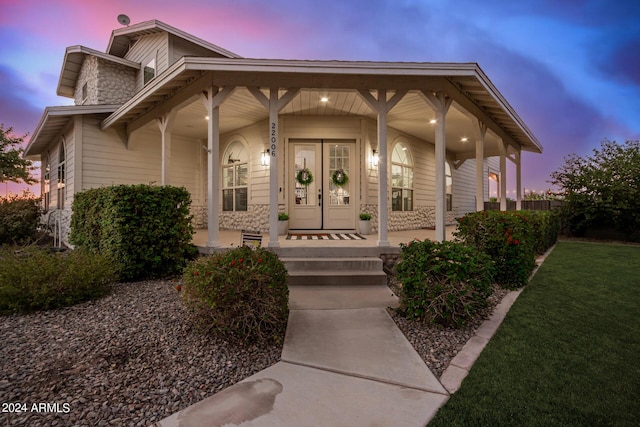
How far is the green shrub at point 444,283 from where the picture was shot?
297 cm

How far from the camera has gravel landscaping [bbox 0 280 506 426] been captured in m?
1.80

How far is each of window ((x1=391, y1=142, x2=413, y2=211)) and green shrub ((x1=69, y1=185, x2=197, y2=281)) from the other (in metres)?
5.77

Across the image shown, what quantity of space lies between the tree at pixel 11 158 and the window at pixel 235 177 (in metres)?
10.3

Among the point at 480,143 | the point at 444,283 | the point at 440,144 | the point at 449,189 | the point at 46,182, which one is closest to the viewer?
the point at 444,283

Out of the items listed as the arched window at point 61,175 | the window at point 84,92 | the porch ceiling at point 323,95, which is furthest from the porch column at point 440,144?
the window at point 84,92

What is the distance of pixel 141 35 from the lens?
9344mm

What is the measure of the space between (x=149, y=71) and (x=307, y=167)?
20.1 feet

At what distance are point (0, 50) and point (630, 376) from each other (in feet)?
63.1

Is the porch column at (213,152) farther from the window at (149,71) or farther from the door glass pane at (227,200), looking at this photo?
the window at (149,71)

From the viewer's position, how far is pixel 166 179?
6566 millimetres

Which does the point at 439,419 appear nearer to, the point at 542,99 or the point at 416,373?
the point at 416,373

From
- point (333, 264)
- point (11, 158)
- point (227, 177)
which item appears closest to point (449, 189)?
point (227, 177)

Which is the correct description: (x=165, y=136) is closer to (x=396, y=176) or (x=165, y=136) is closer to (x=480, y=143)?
(x=396, y=176)

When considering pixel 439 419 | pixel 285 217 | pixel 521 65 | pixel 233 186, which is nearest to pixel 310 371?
pixel 439 419
